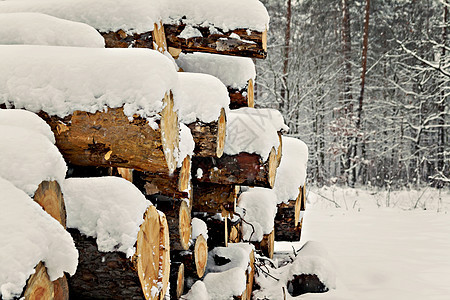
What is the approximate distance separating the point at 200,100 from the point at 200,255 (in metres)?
0.96

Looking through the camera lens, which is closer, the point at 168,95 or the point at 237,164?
the point at 168,95

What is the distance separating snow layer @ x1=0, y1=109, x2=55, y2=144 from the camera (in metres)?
1.20

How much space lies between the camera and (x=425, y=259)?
3797 mm

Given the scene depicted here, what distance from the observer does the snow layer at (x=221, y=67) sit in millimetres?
2977

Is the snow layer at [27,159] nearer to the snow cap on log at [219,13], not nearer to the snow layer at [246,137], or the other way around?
the snow layer at [246,137]

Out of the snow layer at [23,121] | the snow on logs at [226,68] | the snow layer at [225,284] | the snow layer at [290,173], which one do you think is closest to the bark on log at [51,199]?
the snow layer at [23,121]

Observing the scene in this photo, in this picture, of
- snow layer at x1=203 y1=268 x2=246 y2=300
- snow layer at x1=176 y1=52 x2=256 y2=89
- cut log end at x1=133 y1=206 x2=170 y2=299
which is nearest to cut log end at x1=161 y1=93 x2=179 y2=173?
cut log end at x1=133 y1=206 x2=170 y2=299

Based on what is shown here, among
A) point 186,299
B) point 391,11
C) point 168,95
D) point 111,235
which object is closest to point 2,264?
point 111,235

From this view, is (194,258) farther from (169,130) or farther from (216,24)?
(216,24)

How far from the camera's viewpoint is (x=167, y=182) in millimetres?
2035

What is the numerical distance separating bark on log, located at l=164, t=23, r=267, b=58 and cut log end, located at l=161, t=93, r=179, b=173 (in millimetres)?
967

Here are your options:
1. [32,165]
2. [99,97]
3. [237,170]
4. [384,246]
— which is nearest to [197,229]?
[237,170]

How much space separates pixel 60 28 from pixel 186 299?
153 cm

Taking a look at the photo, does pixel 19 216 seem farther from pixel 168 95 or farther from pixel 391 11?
pixel 391 11
